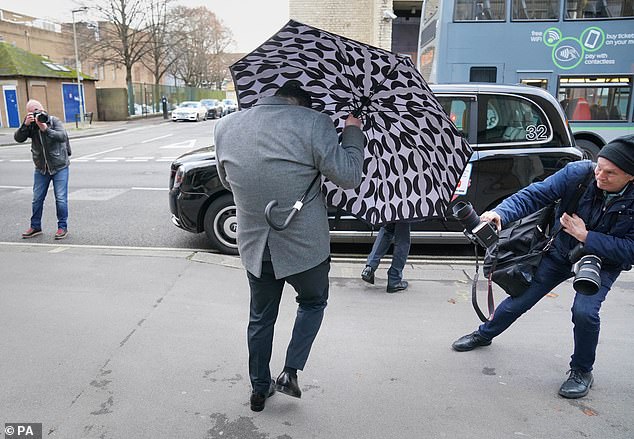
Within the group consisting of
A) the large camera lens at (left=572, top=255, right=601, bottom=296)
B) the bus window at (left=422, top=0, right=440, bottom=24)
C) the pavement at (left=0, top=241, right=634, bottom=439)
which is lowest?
the pavement at (left=0, top=241, right=634, bottom=439)

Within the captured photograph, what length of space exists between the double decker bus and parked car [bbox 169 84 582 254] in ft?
16.9

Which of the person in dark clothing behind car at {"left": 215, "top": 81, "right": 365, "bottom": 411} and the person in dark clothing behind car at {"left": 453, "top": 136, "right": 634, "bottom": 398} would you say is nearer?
the person in dark clothing behind car at {"left": 215, "top": 81, "right": 365, "bottom": 411}

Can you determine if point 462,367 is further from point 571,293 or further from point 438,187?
point 571,293

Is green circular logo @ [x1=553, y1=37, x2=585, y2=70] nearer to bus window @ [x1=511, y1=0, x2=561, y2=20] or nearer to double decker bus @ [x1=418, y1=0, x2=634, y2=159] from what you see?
double decker bus @ [x1=418, y1=0, x2=634, y2=159]

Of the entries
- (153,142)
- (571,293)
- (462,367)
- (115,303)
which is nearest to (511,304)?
(462,367)

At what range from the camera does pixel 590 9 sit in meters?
10.3

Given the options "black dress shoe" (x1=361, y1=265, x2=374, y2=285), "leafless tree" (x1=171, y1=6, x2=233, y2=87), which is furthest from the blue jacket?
"leafless tree" (x1=171, y1=6, x2=233, y2=87)

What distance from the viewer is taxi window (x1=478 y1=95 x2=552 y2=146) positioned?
18.2 ft

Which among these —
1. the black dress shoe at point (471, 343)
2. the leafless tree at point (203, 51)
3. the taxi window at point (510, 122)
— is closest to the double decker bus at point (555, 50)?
the taxi window at point (510, 122)

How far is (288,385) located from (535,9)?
33.4ft

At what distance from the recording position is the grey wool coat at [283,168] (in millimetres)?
2361

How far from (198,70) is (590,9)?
59723 millimetres

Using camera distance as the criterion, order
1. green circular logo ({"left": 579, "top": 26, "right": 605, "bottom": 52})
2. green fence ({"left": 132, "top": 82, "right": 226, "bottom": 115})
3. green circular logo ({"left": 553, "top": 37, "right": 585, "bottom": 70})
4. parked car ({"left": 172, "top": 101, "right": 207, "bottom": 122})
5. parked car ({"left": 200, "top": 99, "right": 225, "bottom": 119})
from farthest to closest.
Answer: parked car ({"left": 200, "top": 99, "right": 225, "bottom": 119}), green fence ({"left": 132, "top": 82, "right": 226, "bottom": 115}), parked car ({"left": 172, "top": 101, "right": 207, "bottom": 122}), green circular logo ({"left": 553, "top": 37, "right": 585, "bottom": 70}), green circular logo ({"left": 579, "top": 26, "right": 605, "bottom": 52})

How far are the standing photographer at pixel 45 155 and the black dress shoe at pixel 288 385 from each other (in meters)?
4.87
